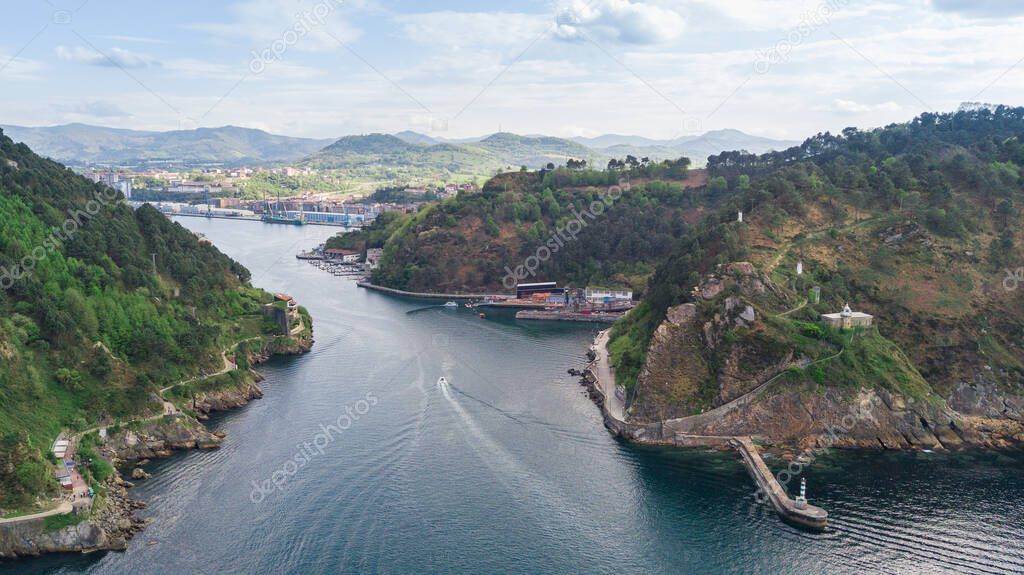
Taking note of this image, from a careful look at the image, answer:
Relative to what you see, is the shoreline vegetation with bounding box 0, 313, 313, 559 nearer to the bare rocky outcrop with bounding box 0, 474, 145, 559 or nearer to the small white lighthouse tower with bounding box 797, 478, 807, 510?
the bare rocky outcrop with bounding box 0, 474, 145, 559

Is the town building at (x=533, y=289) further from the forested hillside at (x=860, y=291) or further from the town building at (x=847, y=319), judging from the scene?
the town building at (x=847, y=319)

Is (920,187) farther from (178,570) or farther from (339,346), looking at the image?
(178,570)

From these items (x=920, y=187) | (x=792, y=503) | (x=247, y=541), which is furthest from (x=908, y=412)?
(x=247, y=541)

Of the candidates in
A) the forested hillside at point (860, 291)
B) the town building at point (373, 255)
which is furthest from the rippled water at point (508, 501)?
the town building at point (373, 255)

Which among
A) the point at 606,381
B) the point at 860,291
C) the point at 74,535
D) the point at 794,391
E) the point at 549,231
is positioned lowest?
the point at 74,535

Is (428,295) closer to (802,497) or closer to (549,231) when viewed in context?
(549,231)

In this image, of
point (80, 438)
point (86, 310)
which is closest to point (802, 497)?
point (80, 438)
